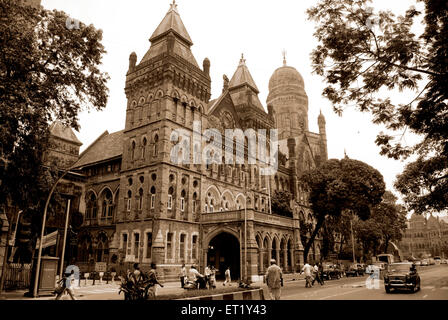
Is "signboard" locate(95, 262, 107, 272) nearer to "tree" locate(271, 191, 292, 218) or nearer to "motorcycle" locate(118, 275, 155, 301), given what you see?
"motorcycle" locate(118, 275, 155, 301)

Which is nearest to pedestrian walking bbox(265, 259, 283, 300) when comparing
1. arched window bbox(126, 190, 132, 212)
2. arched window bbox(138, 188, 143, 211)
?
arched window bbox(138, 188, 143, 211)

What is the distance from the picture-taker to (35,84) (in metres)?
15.2

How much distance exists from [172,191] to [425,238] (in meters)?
120

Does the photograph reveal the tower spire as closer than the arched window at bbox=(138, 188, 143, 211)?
No

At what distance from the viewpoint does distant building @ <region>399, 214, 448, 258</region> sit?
117188mm

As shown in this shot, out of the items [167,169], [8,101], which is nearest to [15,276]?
[8,101]

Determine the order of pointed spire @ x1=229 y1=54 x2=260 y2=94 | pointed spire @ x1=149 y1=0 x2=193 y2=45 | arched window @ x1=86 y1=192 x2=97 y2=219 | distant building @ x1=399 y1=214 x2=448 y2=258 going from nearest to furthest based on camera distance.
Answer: pointed spire @ x1=149 y1=0 x2=193 y2=45 → arched window @ x1=86 y1=192 x2=97 y2=219 → pointed spire @ x1=229 y1=54 x2=260 y2=94 → distant building @ x1=399 y1=214 x2=448 y2=258

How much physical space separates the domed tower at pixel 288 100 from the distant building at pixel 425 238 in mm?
66460

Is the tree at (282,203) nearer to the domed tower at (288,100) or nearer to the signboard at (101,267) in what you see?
the signboard at (101,267)

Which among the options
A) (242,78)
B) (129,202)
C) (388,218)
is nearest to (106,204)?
(129,202)

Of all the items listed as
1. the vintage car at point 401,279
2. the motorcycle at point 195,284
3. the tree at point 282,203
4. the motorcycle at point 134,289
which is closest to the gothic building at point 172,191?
the tree at point 282,203

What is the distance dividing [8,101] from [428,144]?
68.5ft

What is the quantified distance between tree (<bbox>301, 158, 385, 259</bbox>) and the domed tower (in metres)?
41.4
